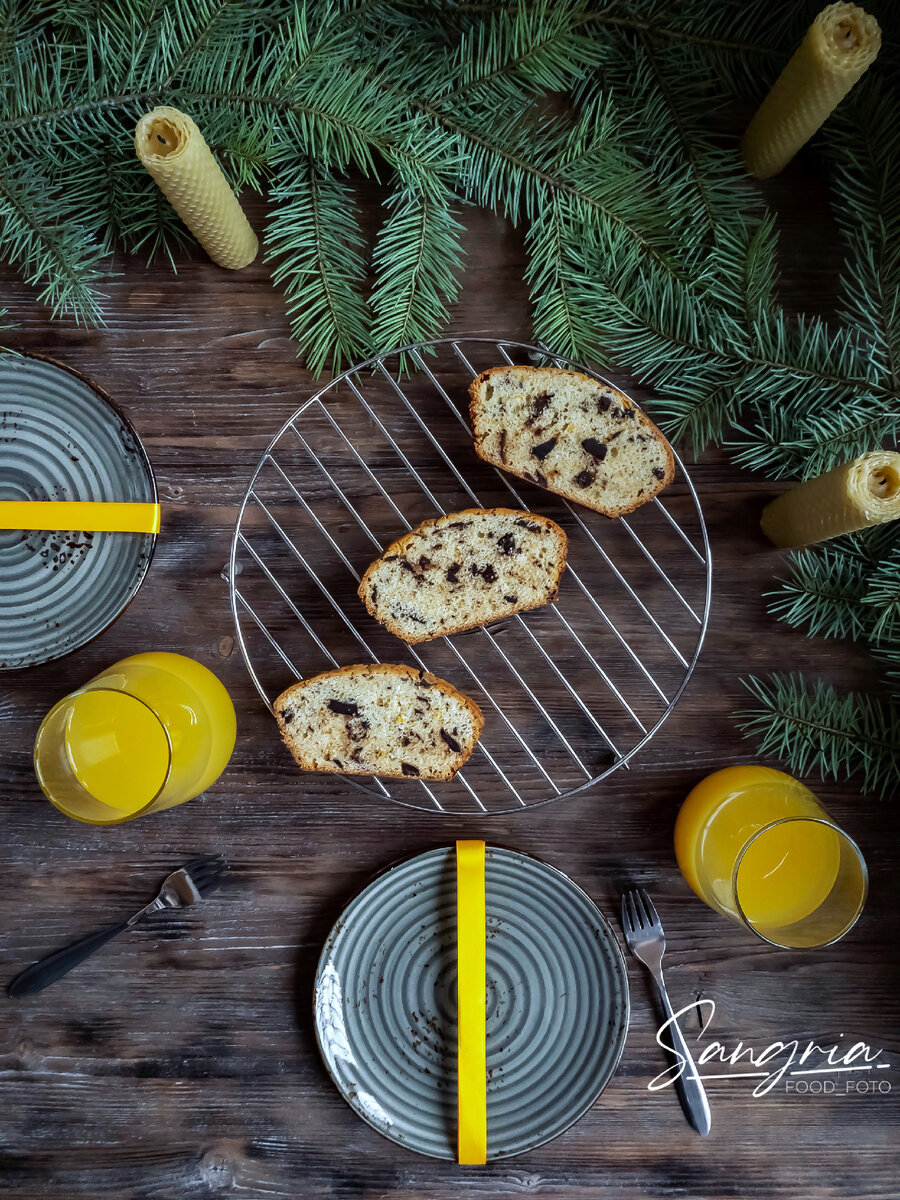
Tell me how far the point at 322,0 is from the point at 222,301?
0.39 m

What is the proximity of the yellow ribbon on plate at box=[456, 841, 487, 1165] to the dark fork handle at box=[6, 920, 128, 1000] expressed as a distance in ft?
1.55

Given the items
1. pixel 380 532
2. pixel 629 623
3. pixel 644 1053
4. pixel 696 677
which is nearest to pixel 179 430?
pixel 380 532

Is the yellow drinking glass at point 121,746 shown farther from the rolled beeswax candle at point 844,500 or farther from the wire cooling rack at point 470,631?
the rolled beeswax candle at point 844,500

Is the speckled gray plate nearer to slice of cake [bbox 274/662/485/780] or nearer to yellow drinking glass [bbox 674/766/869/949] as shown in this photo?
slice of cake [bbox 274/662/485/780]

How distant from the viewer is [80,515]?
1.10 meters

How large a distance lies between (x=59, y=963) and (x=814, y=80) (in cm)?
143

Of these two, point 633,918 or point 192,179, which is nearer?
point 192,179

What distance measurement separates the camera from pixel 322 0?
1.03 metres

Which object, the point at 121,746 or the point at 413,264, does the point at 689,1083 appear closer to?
the point at 121,746

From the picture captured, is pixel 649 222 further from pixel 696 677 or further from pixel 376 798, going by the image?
pixel 376 798

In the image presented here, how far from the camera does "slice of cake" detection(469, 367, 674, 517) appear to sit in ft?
3.56

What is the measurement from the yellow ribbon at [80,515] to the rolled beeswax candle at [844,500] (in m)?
0.83

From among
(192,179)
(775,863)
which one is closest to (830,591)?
(775,863)

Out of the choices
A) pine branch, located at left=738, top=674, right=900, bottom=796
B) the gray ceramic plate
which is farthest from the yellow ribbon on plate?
pine branch, located at left=738, top=674, right=900, bottom=796
